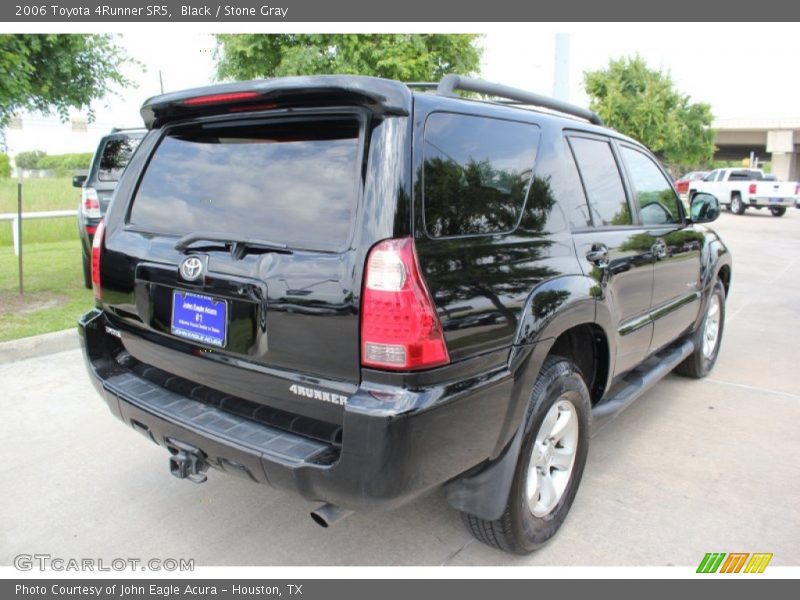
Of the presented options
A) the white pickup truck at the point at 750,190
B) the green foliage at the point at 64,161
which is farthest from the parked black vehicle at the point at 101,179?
the green foliage at the point at 64,161

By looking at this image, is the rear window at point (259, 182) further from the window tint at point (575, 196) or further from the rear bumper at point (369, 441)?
the window tint at point (575, 196)

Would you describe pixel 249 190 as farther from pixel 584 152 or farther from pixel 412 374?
pixel 584 152

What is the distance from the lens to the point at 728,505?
314cm

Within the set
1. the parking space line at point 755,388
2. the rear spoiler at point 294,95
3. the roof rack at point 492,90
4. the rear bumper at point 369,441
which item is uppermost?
the roof rack at point 492,90

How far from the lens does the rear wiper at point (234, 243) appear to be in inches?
87.8

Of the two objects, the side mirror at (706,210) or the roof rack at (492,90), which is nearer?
the roof rack at (492,90)

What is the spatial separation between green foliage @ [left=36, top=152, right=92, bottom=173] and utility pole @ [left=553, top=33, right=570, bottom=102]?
109 feet

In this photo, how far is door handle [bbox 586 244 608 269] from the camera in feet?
9.61

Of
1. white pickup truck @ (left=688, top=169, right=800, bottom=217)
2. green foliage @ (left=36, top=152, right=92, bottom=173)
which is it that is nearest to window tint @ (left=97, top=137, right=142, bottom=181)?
white pickup truck @ (left=688, top=169, right=800, bottom=217)

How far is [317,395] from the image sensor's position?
217 centimetres

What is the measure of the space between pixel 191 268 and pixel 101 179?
231 inches

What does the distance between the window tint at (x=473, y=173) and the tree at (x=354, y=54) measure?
654 centimetres

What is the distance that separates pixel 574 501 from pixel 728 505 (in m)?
0.78

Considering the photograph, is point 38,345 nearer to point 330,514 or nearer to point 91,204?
point 91,204
